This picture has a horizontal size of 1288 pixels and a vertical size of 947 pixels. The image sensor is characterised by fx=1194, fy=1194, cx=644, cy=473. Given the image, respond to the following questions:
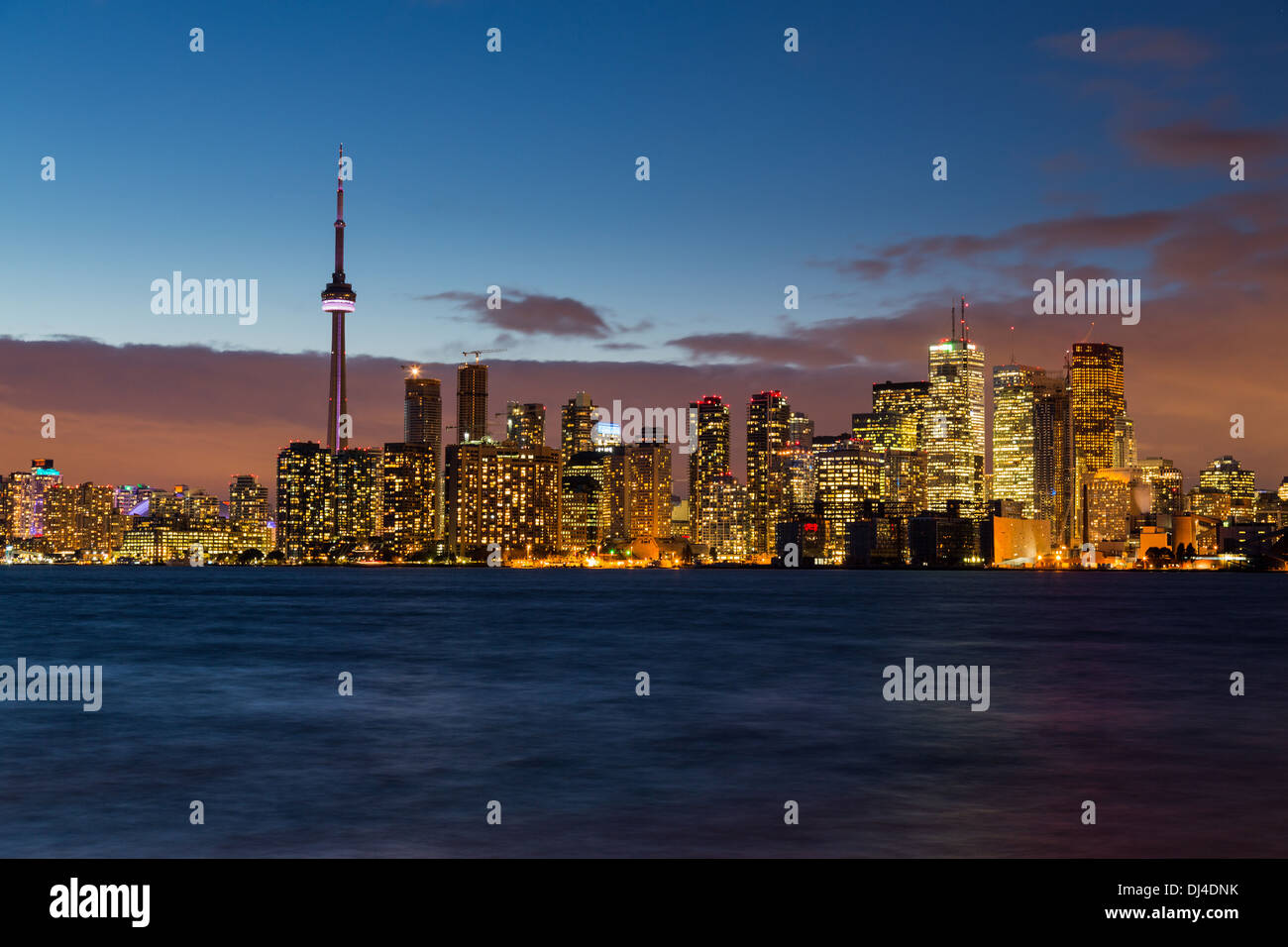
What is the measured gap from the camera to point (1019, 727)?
128 ft

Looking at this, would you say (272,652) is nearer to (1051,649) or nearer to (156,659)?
(156,659)

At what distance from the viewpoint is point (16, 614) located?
401 feet

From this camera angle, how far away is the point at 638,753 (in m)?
33.6

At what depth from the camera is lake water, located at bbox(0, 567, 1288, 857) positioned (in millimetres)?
23297

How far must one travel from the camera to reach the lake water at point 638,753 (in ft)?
76.4

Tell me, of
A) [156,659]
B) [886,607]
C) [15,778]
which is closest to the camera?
[15,778]

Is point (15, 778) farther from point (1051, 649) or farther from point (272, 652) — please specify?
point (1051, 649)
